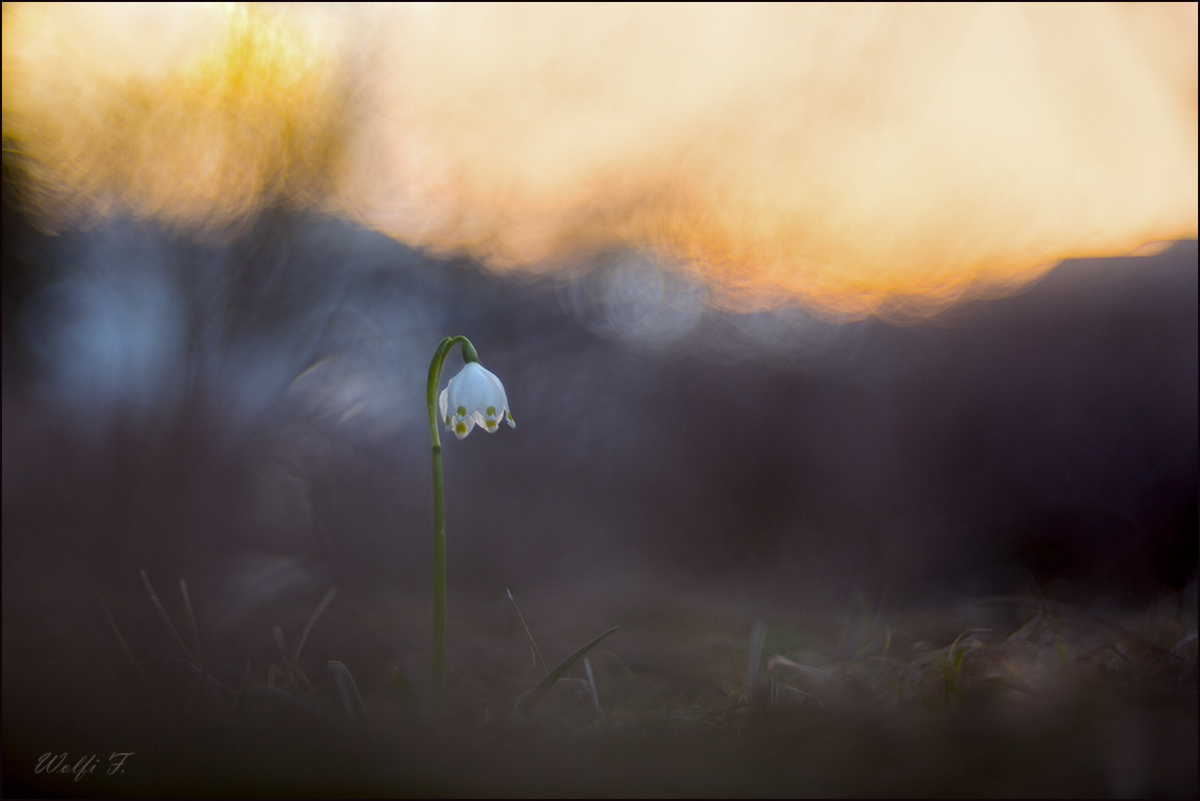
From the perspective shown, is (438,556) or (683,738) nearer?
(683,738)

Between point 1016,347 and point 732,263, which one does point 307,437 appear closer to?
point 732,263

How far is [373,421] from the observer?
1371 millimetres

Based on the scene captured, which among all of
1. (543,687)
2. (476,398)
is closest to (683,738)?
(543,687)

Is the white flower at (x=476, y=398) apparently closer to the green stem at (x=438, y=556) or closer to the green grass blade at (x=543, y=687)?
the green stem at (x=438, y=556)

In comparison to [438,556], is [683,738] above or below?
below

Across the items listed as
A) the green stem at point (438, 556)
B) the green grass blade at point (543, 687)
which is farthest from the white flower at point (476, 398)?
the green grass blade at point (543, 687)

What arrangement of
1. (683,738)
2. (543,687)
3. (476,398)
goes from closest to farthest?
(683,738), (543,687), (476,398)

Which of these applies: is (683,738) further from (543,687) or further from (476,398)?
(476,398)

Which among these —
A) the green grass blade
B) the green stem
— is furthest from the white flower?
the green grass blade

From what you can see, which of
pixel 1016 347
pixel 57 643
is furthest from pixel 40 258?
pixel 1016 347

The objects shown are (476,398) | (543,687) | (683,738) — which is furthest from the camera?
(476,398)

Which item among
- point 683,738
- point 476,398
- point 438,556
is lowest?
point 683,738

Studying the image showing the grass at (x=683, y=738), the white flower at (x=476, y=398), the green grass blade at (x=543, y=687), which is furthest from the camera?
the white flower at (x=476, y=398)

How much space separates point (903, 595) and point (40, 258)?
1.85 metres
